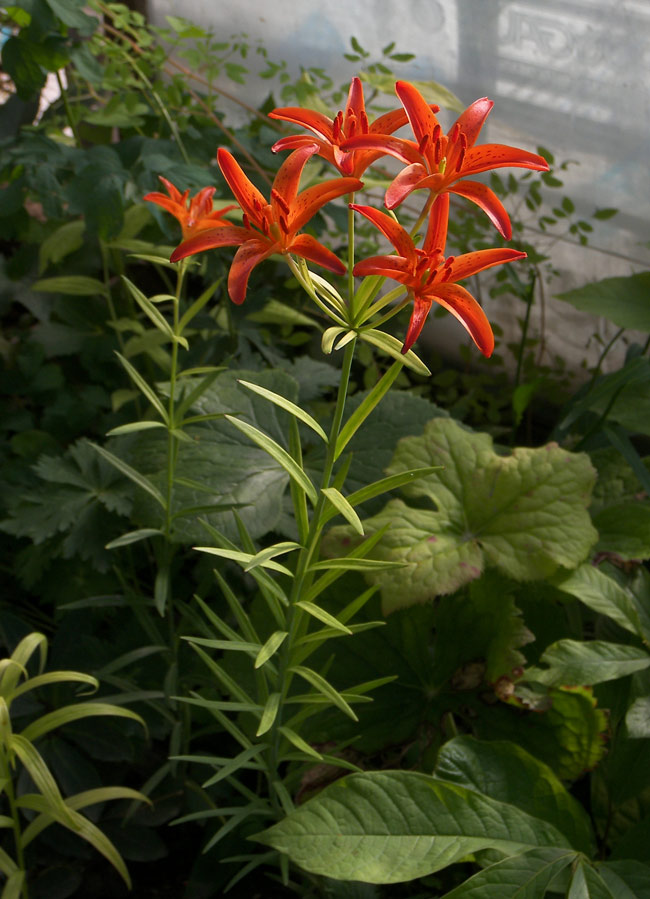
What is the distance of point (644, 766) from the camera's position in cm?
87

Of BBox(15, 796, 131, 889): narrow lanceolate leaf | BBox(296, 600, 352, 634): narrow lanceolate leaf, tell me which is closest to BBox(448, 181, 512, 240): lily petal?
BBox(296, 600, 352, 634): narrow lanceolate leaf

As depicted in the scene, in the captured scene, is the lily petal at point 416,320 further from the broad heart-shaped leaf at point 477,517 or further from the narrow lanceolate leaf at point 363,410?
the broad heart-shaped leaf at point 477,517

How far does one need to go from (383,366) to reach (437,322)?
0.18m

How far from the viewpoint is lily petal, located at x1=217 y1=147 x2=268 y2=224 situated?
0.52 m

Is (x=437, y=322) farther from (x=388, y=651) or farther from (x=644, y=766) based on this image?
(x=644, y=766)

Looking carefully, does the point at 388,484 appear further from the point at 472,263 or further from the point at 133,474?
the point at 133,474

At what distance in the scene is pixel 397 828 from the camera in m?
0.77

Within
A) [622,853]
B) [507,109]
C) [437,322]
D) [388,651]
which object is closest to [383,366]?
[437,322]

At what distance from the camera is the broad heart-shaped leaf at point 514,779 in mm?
843

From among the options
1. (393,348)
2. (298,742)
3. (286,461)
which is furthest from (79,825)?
(393,348)

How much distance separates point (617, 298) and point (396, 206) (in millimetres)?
860

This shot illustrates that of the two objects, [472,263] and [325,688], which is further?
[325,688]

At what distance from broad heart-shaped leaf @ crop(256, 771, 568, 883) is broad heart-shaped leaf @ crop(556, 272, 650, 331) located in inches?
29.1

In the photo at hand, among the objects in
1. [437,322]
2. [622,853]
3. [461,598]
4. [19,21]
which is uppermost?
[19,21]
